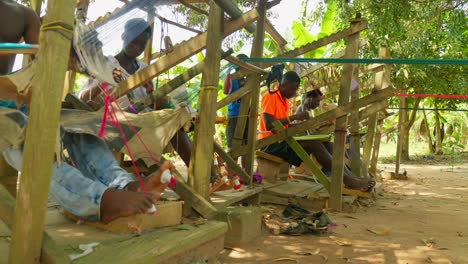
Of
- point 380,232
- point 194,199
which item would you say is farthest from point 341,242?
point 194,199

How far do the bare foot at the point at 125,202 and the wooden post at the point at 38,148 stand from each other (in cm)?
40

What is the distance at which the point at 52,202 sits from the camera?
244 cm

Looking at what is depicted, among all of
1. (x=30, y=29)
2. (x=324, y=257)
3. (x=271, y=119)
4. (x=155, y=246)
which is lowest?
(x=324, y=257)

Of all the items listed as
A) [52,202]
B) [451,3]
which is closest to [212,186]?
[52,202]

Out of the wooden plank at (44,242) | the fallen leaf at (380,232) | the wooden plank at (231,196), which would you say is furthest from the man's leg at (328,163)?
the wooden plank at (44,242)

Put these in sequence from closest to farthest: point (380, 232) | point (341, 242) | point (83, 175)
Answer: point (83, 175)
point (341, 242)
point (380, 232)

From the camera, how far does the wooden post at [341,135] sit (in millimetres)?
4125

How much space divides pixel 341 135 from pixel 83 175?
115 inches

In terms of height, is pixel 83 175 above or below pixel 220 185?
above

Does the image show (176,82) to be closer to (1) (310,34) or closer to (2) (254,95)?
(2) (254,95)

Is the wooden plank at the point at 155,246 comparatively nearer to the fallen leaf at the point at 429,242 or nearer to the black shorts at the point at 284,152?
the fallen leaf at the point at 429,242

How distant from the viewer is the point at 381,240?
315 cm

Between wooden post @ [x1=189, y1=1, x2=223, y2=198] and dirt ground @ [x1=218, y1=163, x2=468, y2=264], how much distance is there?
24.6 inches

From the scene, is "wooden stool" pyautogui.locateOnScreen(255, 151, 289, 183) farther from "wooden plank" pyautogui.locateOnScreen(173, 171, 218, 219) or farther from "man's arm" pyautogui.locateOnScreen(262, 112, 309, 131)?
"wooden plank" pyautogui.locateOnScreen(173, 171, 218, 219)
